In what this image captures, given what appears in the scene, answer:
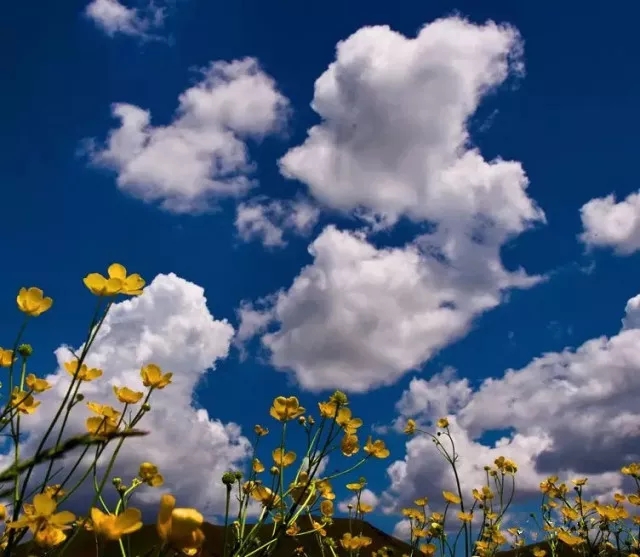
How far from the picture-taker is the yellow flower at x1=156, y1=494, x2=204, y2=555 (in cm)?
134

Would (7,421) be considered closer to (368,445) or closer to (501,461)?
(368,445)

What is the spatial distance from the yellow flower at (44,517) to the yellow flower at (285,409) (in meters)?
1.86

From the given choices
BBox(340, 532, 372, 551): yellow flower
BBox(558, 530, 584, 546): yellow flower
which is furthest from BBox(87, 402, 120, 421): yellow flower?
BBox(558, 530, 584, 546): yellow flower

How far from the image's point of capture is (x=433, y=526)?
5.24 m

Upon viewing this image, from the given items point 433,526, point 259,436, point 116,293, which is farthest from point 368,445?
point 116,293

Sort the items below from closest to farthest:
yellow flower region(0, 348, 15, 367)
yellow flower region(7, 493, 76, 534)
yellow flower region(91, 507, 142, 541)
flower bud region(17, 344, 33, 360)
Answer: yellow flower region(91, 507, 142, 541) < yellow flower region(7, 493, 76, 534) < yellow flower region(0, 348, 15, 367) < flower bud region(17, 344, 33, 360)

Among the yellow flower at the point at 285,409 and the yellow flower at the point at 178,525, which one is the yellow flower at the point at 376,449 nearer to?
the yellow flower at the point at 285,409

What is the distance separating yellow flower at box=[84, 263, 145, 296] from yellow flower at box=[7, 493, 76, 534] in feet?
3.27

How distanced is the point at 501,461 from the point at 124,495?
15.1 feet

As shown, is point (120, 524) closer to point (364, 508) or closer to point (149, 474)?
point (149, 474)

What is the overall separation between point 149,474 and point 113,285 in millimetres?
871

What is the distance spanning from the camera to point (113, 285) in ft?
8.38

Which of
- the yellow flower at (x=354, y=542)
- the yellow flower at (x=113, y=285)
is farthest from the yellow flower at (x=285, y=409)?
the yellow flower at (x=354, y=542)

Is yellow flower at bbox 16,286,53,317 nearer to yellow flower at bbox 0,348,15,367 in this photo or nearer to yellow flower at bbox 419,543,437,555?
yellow flower at bbox 0,348,15,367
